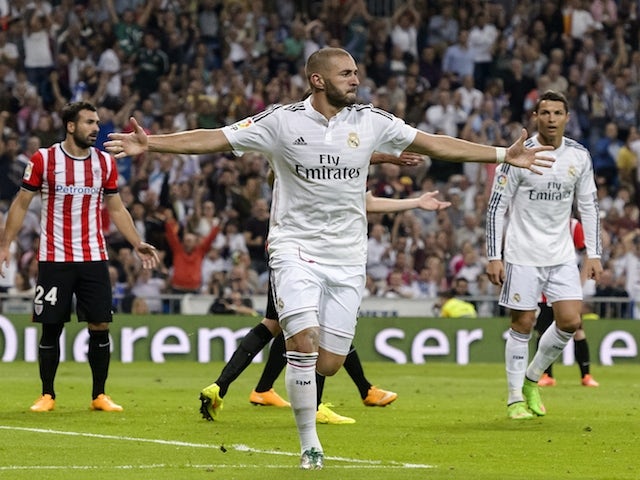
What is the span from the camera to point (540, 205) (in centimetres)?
1278

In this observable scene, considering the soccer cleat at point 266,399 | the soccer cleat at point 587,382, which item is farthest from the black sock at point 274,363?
the soccer cleat at point 587,382

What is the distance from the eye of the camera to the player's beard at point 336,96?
31.0 feet

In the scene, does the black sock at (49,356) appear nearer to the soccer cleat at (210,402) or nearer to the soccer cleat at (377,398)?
the soccer cleat at (210,402)

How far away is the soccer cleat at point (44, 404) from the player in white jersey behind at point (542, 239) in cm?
393

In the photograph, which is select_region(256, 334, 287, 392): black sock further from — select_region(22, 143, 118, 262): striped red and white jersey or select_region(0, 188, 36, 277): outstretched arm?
select_region(0, 188, 36, 277): outstretched arm

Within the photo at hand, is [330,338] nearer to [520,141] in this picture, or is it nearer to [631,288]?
[520,141]

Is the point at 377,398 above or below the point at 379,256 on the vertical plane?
below

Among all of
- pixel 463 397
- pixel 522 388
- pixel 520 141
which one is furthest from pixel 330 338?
pixel 463 397

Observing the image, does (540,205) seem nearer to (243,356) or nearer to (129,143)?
(243,356)

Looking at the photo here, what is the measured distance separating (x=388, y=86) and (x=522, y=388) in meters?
15.9

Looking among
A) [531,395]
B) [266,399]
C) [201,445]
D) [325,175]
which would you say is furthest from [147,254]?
[325,175]

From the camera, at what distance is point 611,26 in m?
30.6

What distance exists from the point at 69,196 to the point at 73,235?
1.11 ft

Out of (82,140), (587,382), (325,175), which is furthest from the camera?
(587,382)
